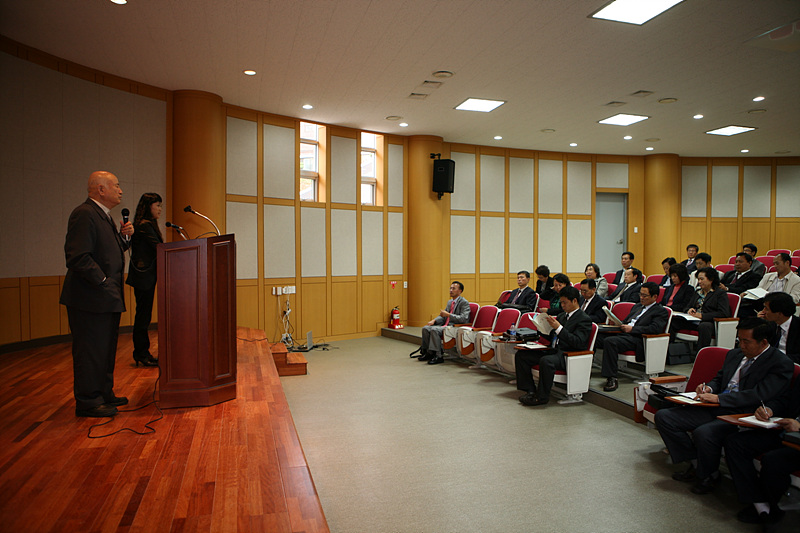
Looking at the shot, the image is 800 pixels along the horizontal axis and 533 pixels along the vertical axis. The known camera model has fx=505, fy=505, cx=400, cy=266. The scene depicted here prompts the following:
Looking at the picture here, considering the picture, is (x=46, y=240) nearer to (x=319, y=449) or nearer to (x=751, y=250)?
(x=319, y=449)

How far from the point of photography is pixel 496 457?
3.86 metres

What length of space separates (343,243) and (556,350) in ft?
16.9

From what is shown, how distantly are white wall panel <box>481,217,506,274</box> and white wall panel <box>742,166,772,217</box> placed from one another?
631 cm

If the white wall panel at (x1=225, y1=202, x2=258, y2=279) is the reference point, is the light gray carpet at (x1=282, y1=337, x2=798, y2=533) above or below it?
below

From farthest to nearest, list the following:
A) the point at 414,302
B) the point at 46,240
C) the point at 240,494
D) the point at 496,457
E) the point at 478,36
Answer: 1. the point at 414,302
2. the point at 46,240
3. the point at 478,36
4. the point at 496,457
5. the point at 240,494

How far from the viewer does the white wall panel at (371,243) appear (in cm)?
971

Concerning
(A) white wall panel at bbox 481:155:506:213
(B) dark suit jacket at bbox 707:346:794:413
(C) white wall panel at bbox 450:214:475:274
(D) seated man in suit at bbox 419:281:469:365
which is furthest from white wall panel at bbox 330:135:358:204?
(B) dark suit jacket at bbox 707:346:794:413

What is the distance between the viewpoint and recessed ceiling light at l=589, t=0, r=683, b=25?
4617 mm

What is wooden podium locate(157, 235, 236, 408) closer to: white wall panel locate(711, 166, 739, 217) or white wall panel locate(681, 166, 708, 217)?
white wall panel locate(681, 166, 708, 217)

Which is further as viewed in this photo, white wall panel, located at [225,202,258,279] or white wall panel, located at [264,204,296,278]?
white wall panel, located at [264,204,296,278]

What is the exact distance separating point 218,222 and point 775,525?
7.20 meters

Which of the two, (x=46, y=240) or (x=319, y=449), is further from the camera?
(x=46, y=240)

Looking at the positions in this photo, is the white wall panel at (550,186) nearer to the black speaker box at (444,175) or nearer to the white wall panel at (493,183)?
the white wall panel at (493,183)

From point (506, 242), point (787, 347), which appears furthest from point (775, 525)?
point (506, 242)
